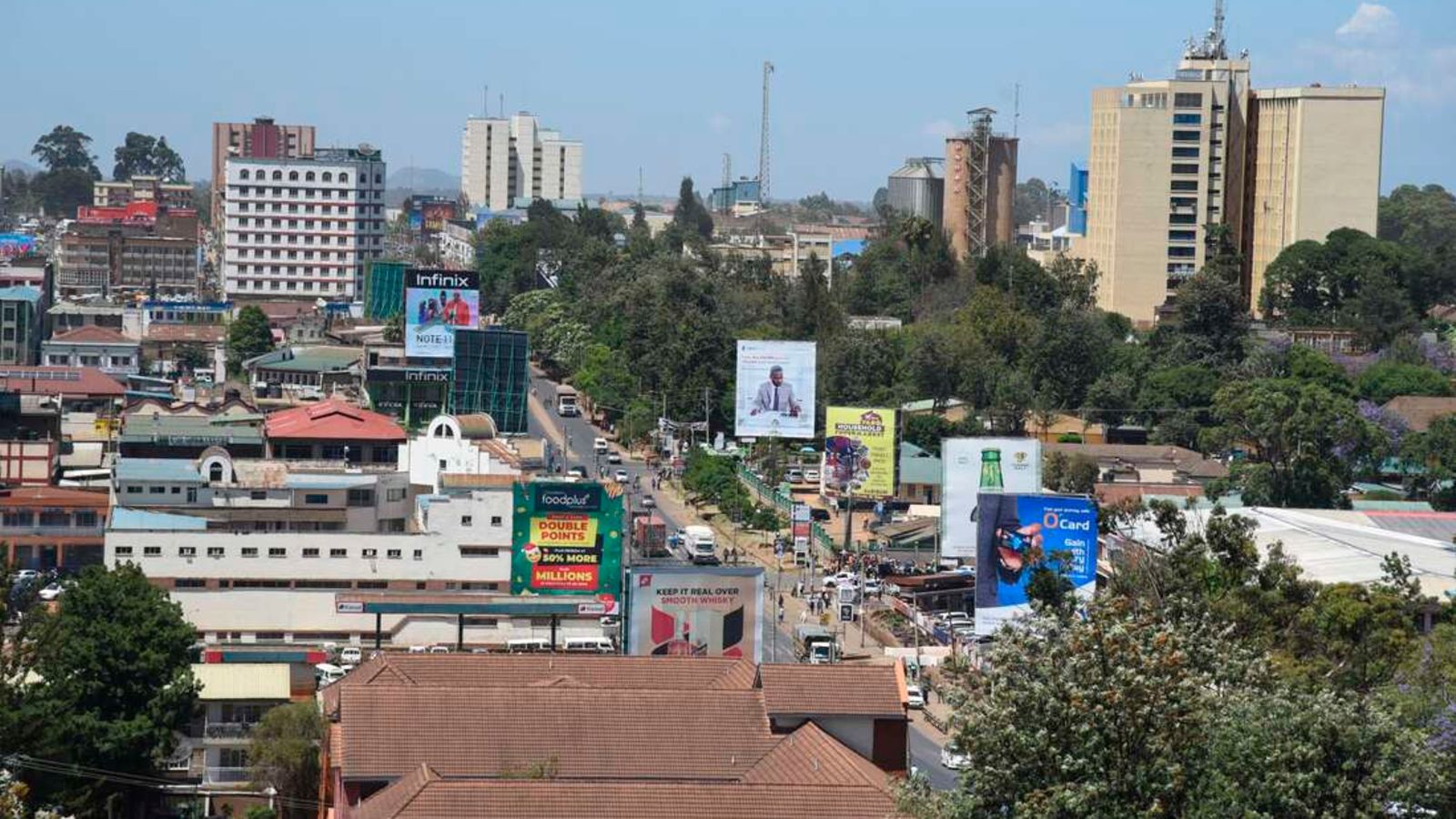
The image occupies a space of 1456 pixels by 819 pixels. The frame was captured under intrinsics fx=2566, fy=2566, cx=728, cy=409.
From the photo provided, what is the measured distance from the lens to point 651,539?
56.3m

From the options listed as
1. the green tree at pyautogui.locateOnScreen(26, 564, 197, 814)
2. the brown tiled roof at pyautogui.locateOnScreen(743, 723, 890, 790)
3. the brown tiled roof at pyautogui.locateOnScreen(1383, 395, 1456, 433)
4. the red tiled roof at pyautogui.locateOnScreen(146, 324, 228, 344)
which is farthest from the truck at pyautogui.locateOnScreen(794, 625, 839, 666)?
the red tiled roof at pyautogui.locateOnScreen(146, 324, 228, 344)

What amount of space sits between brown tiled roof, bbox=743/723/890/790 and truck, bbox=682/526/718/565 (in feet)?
85.5

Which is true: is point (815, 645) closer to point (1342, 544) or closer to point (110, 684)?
point (1342, 544)

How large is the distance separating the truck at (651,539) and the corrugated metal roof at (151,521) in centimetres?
1110

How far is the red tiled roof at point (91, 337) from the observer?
88.6 metres

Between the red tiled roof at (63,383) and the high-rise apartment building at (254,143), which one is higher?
the high-rise apartment building at (254,143)

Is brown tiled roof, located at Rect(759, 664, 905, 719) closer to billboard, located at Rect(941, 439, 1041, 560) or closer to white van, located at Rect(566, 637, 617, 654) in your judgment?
white van, located at Rect(566, 637, 617, 654)

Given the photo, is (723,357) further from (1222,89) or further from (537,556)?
(537,556)

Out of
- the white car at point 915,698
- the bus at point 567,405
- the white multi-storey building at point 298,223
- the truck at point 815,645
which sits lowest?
the white car at point 915,698

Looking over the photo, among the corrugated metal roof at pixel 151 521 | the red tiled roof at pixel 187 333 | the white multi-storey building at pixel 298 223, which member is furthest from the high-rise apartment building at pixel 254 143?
the corrugated metal roof at pixel 151 521

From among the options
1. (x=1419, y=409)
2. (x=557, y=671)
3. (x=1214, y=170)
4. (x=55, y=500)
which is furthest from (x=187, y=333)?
(x=557, y=671)

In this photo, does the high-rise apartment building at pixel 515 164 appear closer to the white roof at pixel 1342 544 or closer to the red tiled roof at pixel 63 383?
the red tiled roof at pixel 63 383

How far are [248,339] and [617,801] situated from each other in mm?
69014

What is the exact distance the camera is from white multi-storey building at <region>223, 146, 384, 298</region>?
379 feet
